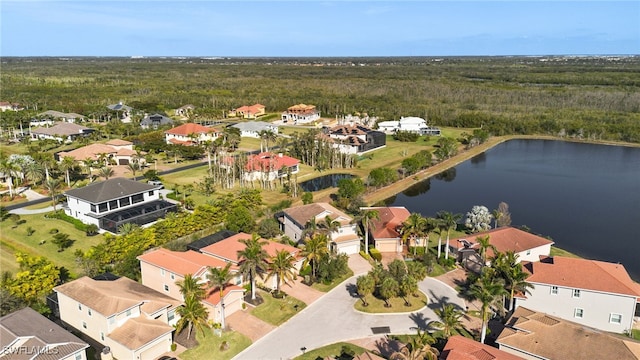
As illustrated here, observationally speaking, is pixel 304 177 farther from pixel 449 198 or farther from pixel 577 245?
pixel 577 245

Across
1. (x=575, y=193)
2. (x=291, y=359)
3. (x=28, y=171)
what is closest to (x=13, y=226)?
(x=28, y=171)

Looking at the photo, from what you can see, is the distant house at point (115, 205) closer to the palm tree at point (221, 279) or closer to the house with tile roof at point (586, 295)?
the palm tree at point (221, 279)

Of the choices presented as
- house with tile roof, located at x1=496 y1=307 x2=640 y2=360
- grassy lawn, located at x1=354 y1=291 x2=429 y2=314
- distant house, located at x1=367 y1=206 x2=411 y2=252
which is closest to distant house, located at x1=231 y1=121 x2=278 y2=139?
distant house, located at x1=367 y1=206 x2=411 y2=252

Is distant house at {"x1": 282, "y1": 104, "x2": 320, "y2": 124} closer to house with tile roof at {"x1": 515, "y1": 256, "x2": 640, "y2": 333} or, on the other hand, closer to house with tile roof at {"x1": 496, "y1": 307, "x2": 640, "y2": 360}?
house with tile roof at {"x1": 515, "y1": 256, "x2": 640, "y2": 333}

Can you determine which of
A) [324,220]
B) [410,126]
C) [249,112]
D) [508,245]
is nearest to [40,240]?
[324,220]

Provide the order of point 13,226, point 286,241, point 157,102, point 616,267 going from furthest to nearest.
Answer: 1. point 157,102
2. point 13,226
3. point 286,241
4. point 616,267
